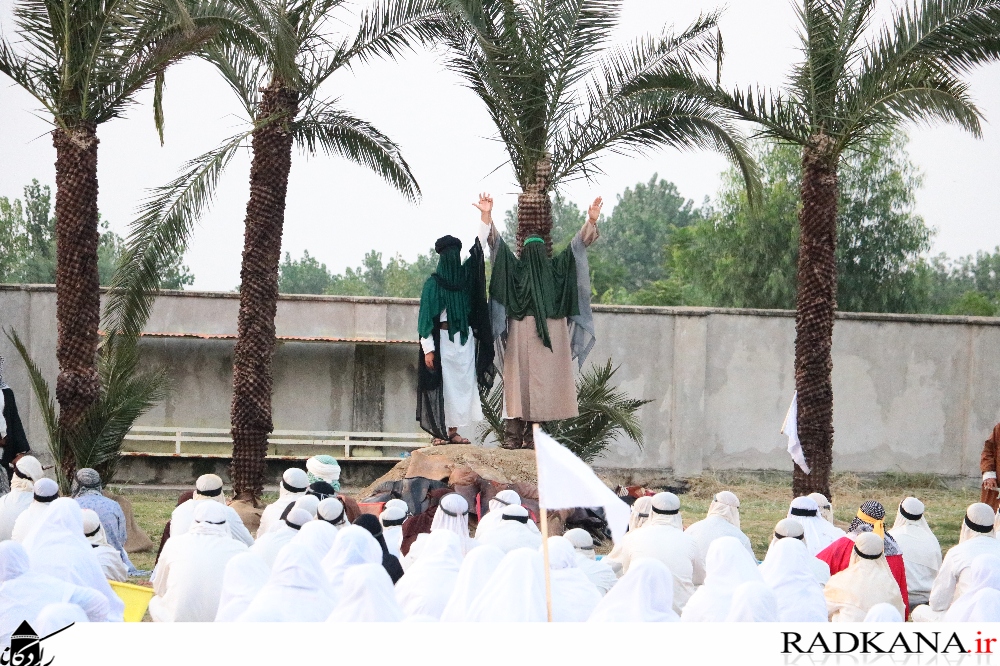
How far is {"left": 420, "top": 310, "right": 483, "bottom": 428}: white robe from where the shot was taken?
11.5 meters

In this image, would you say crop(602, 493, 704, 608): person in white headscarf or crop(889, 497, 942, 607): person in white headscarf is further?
crop(889, 497, 942, 607): person in white headscarf

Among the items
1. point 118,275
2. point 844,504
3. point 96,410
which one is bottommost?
point 844,504

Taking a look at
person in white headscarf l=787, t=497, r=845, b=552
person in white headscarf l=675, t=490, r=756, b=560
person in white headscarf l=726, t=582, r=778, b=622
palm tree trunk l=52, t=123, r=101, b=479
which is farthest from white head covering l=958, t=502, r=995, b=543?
palm tree trunk l=52, t=123, r=101, b=479

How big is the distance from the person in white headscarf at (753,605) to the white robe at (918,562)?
3549 mm

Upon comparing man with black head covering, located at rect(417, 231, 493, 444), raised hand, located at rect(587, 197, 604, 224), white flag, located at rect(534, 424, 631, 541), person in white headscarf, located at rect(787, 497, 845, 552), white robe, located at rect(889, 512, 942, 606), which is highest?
raised hand, located at rect(587, 197, 604, 224)

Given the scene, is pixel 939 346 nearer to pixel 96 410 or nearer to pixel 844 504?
pixel 844 504

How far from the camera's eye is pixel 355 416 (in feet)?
59.5

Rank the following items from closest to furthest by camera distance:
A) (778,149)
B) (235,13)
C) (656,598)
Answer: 1. (656,598)
2. (235,13)
3. (778,149)

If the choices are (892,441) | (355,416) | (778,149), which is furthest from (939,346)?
(778,149)

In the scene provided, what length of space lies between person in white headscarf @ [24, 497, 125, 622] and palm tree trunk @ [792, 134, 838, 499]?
7.24 meters

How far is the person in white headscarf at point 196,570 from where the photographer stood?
7.20 metres

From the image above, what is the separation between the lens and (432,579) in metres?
6.87

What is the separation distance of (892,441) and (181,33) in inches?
436

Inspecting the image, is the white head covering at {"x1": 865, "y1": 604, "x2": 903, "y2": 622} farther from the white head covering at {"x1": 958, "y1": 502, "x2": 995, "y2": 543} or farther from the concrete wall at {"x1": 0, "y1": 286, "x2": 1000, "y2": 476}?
the concrete wall at {"x1": 0, "y1": 286, "x2": 1000, "y2": 476}
